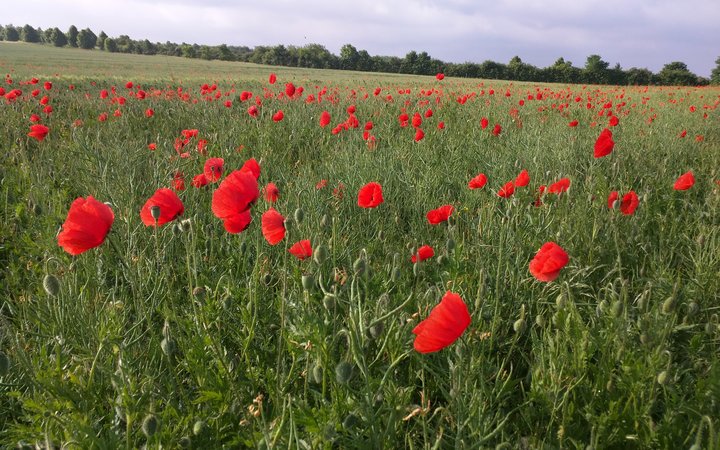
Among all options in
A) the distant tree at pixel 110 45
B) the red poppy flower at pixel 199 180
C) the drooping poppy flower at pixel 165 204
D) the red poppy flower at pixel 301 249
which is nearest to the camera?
the drooping poppy flower at pixel 165 204

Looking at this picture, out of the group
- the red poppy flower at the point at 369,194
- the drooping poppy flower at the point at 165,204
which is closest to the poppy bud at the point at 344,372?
the drooping poppy flower at the point at 165,204

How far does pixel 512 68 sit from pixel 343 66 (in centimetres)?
1889

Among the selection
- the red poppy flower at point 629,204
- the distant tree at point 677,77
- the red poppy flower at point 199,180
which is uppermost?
the distant tree at point 677,77

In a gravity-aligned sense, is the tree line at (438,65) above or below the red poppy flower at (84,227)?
above

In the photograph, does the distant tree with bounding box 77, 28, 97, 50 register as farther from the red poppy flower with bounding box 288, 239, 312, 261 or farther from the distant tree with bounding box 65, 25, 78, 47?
the red poppy flower with bounding box 288, 239, 312, 261

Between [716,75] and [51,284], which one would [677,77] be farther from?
[51,284]

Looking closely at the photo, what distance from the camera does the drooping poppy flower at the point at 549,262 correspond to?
1.41m

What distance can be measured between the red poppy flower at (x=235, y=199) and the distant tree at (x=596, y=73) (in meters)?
53.4

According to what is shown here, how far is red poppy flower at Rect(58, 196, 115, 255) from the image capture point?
4.26 feet

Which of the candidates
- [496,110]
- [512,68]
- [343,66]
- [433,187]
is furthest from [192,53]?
[433,187]

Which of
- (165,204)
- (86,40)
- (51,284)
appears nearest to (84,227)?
(51,284)

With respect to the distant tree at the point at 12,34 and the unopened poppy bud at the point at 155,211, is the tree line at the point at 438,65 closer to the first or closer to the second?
the distant tree at the point at 12,34

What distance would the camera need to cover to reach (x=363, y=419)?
1245mm

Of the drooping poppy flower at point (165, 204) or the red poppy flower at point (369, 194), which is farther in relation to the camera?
the red poppy flower at point (369, 194)
